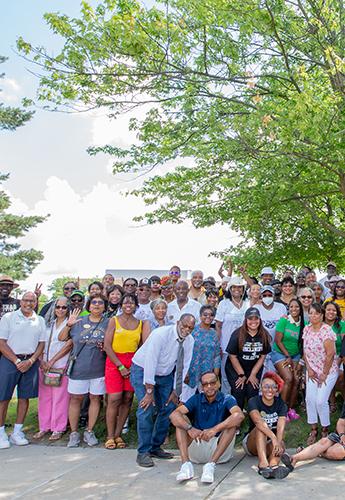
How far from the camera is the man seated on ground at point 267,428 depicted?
540 cm

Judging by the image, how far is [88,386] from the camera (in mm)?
6988

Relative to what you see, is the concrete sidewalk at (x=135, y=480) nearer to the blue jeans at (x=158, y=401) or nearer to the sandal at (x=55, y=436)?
the blue jeans at (x=158, y=401)

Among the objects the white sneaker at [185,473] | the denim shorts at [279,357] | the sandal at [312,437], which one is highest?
the denim shorts at [279,357]

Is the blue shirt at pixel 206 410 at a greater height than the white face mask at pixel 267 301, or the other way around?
the white face mask at pixel 267 301

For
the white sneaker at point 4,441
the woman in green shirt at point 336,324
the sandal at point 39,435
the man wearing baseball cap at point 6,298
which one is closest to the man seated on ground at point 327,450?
the woman in green shirt at point 336,324

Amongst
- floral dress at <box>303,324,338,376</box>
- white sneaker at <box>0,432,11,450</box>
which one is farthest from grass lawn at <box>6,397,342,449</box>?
floral dress at <box>303,324,338,376</box>

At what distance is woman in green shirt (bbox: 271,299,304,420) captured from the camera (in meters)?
7.02

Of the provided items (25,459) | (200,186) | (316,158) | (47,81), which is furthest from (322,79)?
(25,459)

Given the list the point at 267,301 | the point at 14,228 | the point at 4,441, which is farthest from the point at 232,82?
the point at 14,228

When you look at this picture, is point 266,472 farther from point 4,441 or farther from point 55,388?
point 4,441

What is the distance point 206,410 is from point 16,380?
→ 310cm

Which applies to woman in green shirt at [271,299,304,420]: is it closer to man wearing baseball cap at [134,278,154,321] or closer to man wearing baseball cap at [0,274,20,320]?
man wearing baseball cap at [134,278,154,321]

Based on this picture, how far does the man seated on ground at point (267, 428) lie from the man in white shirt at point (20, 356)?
3.33 metres

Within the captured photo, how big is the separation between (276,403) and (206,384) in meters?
0.91
